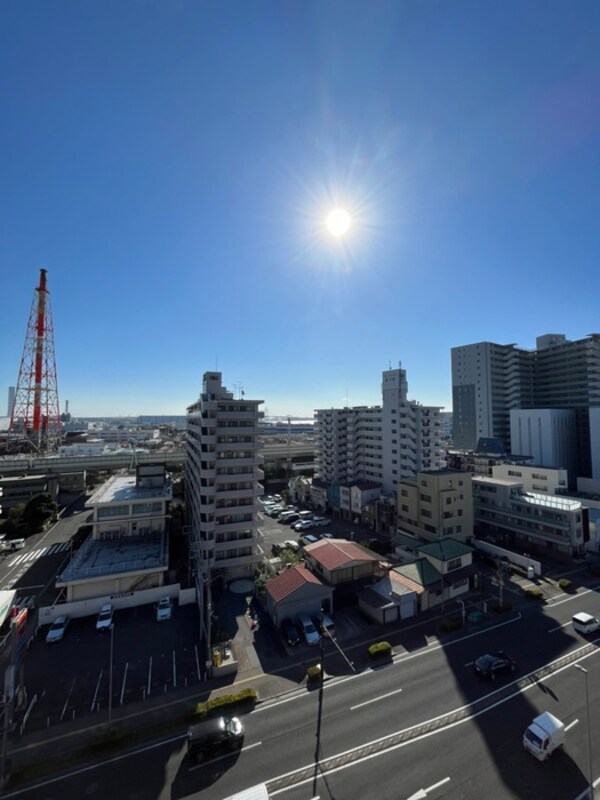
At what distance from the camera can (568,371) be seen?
299 ft

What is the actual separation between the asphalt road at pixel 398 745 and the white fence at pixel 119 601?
1455 cm

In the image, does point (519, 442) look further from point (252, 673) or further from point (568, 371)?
point (252, 673)

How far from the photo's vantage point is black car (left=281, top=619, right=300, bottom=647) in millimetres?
25438

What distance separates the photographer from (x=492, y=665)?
71.2ft

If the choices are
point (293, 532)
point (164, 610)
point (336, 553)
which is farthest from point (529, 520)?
point (164, 610)

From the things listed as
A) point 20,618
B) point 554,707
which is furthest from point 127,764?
point 554,707

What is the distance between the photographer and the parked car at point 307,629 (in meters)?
25.7

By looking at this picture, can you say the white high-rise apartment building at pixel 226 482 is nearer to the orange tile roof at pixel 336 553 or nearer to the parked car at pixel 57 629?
the orange tile roof at pixel 336 553

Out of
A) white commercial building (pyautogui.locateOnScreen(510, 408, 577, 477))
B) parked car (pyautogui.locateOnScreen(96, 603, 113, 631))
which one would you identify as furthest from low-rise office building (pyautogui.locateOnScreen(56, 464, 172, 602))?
white commercial building (pyautogui.locateOnScreen(510, 408, 577, 477))

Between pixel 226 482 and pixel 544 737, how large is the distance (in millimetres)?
28296

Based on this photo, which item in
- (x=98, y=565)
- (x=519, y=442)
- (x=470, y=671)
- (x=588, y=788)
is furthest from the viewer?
(x=519, y=442)

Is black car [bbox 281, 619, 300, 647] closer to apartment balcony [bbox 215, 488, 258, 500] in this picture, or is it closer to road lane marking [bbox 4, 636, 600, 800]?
road lane marking [bbox 4, 636, 600, 800]

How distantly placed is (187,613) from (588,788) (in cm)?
2626

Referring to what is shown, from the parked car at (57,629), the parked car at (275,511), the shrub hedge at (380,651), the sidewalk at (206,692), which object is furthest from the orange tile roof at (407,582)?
the parked car at (275,511)
